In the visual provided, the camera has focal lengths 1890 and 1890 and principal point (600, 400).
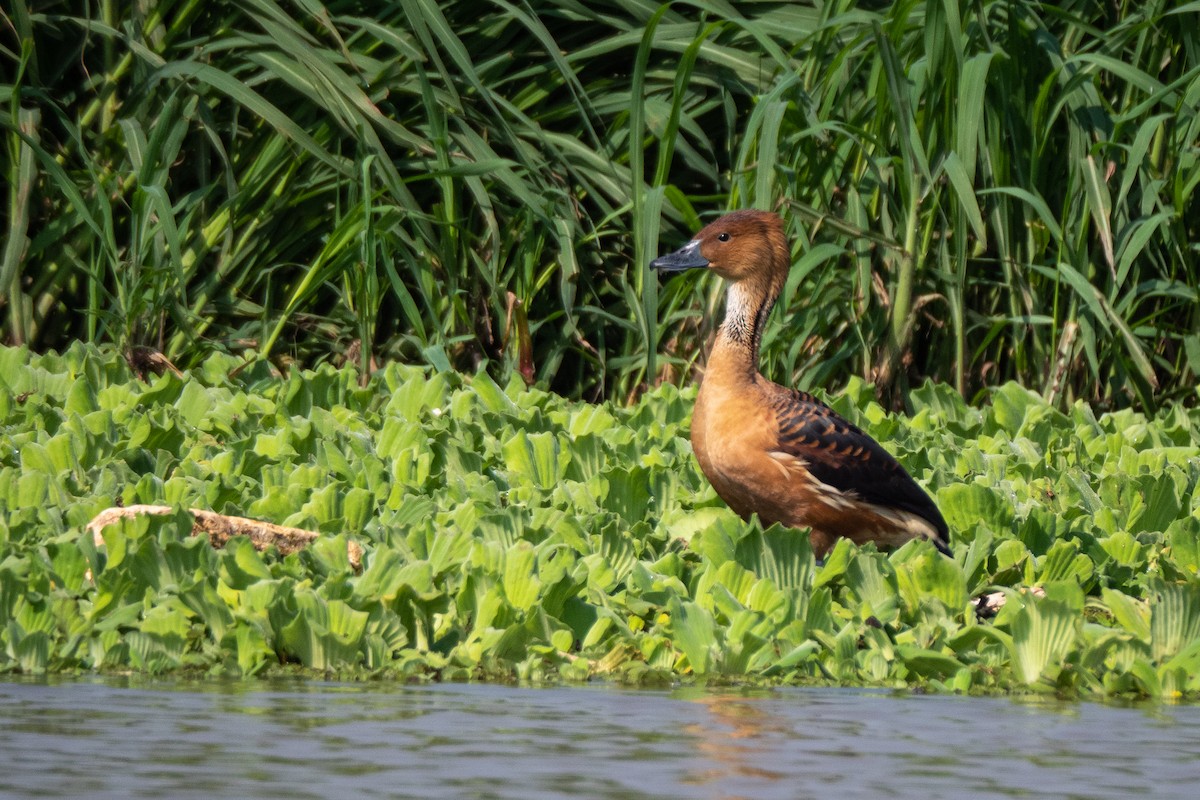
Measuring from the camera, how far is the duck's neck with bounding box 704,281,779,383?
17.0 feet

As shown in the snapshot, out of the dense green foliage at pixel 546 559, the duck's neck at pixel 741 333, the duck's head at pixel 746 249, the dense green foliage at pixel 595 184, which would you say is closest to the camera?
the dense green foliage at pixel 546 559

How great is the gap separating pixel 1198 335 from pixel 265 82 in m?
3.92

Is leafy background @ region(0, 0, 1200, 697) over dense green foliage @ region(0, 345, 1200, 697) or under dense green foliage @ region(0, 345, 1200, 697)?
over

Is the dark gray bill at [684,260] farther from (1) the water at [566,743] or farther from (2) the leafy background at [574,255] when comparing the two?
(1) the water at [566,743]

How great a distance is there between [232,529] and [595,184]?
389 cm

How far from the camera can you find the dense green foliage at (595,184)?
7074mm

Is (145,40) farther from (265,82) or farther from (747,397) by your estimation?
(747,397)

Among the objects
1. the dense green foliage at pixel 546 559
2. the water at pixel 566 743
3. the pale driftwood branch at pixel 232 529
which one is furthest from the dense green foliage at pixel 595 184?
the water at pixel 566 743

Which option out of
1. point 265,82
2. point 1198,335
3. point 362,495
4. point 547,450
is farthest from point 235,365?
point 1198,335

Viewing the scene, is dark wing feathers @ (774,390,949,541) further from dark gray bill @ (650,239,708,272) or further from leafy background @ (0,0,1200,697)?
dark gray bill @ (650,239,708,272)

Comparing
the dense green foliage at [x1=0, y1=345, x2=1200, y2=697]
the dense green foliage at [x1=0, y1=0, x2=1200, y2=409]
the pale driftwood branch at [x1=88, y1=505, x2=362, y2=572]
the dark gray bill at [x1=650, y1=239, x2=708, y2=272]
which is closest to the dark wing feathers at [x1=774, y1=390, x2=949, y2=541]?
the dense green foliage at [x1=0, y1=345, x2=1200, y2=697]

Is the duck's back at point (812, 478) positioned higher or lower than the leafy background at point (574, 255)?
lower

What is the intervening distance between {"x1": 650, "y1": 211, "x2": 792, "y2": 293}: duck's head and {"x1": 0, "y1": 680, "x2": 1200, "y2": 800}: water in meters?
2.30

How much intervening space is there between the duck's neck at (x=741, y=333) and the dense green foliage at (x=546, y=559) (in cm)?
36
